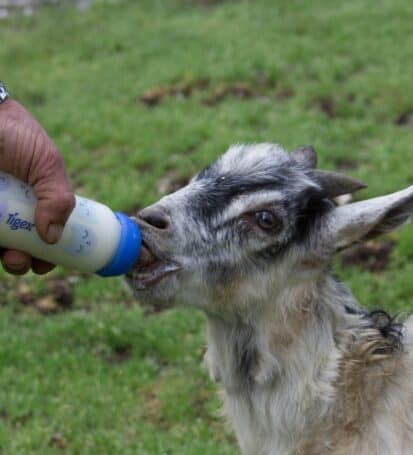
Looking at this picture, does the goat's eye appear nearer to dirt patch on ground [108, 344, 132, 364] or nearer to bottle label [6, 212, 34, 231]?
bottle label [6, 212, 34, 231]

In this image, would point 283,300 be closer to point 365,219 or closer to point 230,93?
point 365,219

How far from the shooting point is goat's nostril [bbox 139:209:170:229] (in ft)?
12.2

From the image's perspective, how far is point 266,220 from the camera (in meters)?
3.79

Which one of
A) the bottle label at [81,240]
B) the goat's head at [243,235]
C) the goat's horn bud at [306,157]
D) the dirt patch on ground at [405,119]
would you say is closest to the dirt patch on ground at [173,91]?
the dirt patch on ground at [405,119]

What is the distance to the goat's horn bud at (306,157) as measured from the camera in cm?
420

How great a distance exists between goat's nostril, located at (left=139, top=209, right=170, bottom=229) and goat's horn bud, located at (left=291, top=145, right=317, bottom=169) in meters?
0.74

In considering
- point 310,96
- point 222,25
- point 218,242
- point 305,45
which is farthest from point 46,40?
point 218,242

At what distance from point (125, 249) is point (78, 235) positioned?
18 cm

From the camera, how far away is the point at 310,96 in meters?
9.91

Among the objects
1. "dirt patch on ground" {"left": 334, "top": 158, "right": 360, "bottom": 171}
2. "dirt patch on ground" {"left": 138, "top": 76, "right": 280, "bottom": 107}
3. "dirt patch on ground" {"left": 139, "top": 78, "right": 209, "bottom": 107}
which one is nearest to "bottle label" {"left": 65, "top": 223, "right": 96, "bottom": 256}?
"dirt patch on ground" {"left": 334, "top": 158, "right": 360, "bottom": 171}

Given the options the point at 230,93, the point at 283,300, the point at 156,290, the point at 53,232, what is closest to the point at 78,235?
the point at 53,232

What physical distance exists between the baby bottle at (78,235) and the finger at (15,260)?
0.04 m

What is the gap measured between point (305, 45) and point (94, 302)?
17.0 feet

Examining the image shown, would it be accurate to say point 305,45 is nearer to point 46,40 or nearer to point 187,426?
point 46,40
